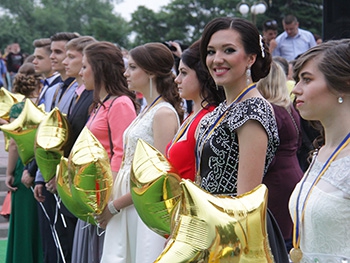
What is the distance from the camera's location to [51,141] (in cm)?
479

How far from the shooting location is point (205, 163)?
3.08 m

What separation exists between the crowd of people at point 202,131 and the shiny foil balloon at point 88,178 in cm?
10

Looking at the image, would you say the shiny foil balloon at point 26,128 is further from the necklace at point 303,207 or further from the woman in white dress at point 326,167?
the necklace at point 303,207

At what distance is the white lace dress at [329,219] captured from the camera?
2443 mm

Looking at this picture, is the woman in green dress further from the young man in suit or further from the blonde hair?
the blonde hair

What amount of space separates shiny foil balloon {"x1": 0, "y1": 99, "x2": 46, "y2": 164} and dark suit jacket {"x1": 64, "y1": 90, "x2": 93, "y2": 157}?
249mm

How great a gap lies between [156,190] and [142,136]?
0.83 metres

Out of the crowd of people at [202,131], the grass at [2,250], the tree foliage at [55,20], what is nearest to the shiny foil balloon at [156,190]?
the crowd of people at [202,131]

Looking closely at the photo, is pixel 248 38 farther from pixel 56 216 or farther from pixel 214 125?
pixel 56 216

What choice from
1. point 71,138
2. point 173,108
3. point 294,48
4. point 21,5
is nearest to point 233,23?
point 173,108

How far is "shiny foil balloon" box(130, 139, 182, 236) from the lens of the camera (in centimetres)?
334

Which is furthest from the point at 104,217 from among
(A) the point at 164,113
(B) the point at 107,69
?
(B) the point at 107,69

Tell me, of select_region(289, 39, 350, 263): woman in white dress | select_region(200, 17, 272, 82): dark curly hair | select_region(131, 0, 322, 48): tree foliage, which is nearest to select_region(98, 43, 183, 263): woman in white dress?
select_region(200, 17, 272, 82): dark curly hair

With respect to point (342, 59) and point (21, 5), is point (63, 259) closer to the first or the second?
point (342, 59)
